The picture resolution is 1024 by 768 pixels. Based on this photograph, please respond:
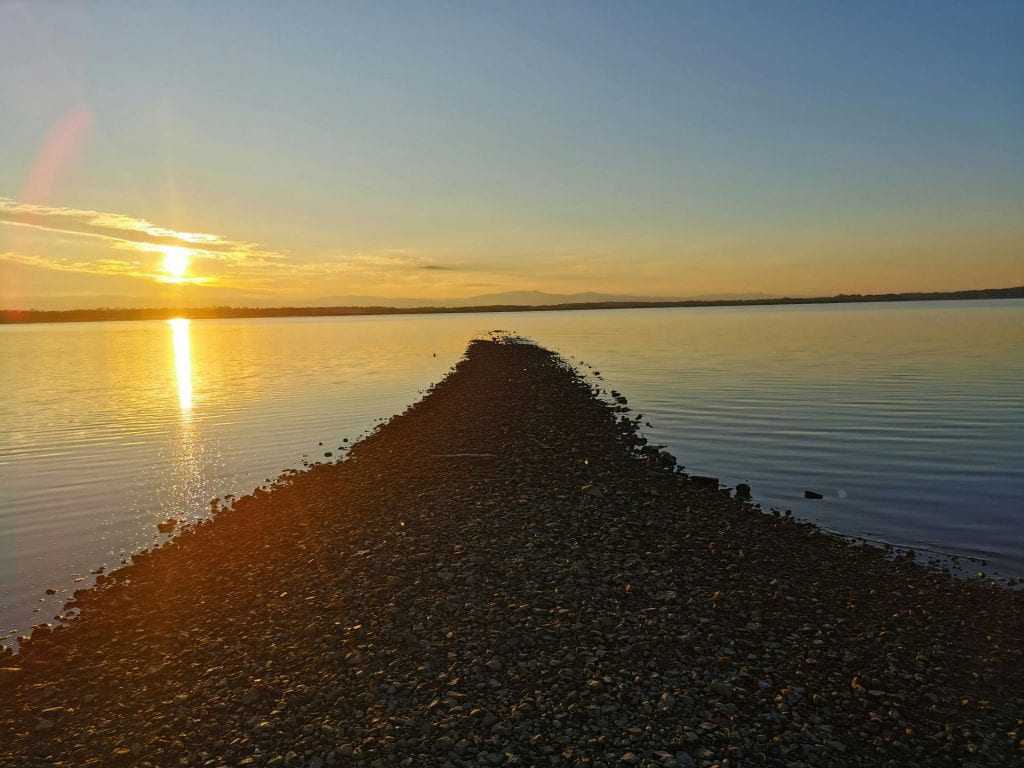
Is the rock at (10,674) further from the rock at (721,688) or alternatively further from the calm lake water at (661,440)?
the rock at (721,688)

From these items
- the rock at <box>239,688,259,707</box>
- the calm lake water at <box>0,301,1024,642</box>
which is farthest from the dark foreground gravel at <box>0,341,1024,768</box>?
the calm lake water at <box>0,301,1024,642</box>

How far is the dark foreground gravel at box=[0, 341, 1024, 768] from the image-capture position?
7.67 meters

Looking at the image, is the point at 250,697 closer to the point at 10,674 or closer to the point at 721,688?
the point at 10,674

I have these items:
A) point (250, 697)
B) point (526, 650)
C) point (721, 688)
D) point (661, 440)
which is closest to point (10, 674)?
point (250, 697)

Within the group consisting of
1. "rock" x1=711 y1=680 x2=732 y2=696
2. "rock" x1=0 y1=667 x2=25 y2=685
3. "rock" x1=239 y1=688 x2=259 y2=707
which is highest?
"rock" x1=711 y1=680 x2=732 y2=696

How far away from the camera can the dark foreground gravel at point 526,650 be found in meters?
7.67

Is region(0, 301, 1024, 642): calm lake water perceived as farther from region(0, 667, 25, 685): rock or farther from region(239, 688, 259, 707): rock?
region(239, 688, 259, 707): rock

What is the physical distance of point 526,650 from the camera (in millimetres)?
9531

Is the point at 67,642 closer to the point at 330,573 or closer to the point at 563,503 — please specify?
the point at 330,573

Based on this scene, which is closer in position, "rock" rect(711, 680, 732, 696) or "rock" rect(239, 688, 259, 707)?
"rock" rect(711, 680, 732, 696)

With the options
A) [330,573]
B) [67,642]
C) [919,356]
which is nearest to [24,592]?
[67,642]

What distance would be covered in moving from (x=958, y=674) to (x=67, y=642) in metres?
14.8

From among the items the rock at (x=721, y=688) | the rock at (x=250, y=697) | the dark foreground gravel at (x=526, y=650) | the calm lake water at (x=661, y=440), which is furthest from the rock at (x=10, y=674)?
the rock at (x=721, y=688)

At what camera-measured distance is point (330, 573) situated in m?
13.1
